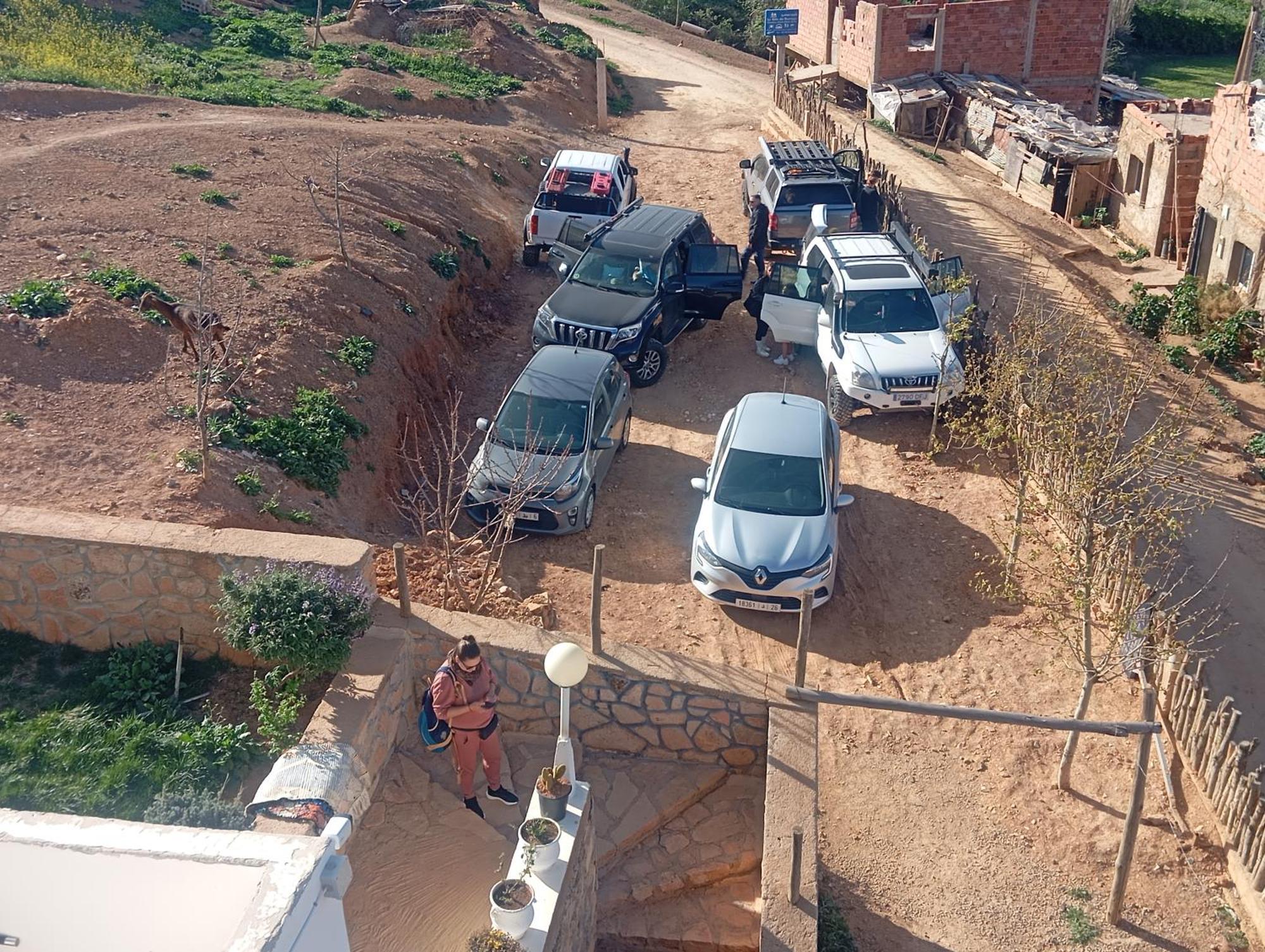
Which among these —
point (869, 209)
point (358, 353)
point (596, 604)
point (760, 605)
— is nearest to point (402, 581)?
point (596, 604)

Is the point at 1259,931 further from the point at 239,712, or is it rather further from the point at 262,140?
the point at 262,140

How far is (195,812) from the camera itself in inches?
245

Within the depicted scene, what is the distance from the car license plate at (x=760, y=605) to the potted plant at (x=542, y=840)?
16.2ft

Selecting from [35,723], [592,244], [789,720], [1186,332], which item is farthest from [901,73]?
[35,723]

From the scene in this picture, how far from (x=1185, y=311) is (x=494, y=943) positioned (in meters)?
17.2

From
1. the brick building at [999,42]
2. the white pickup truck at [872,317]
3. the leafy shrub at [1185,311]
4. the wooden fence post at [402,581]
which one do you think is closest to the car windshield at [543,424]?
the white pickup truck at [872,317]

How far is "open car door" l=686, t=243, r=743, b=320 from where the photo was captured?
16.5m

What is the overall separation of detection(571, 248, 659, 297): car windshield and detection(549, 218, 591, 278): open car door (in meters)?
0.47

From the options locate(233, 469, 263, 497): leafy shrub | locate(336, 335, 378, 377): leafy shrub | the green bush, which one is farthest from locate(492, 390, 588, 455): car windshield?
the green bush

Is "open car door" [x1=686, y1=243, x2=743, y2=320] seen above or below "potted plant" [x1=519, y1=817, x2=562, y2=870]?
above

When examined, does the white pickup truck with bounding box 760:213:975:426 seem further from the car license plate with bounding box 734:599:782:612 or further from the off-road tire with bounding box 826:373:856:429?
the car license plate with bounding box 734:599:782:612

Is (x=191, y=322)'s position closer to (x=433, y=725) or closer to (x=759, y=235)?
(x=433, y=725)

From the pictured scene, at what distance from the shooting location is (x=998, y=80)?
101ft

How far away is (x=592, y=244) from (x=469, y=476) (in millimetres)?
7171
